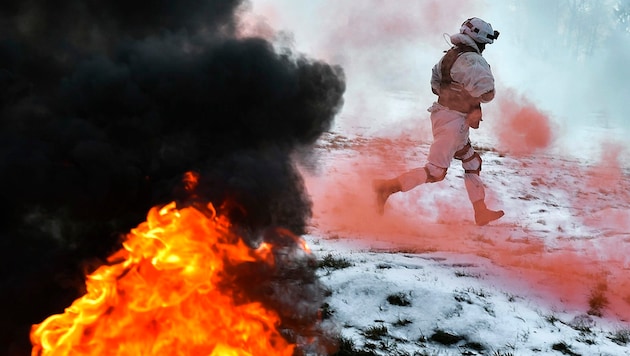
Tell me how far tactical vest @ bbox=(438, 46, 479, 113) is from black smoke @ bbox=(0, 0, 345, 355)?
2.87m

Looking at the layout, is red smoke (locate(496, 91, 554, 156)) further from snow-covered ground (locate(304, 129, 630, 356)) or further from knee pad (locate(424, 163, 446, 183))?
knee pad (locate(424, 163, 446, 183))

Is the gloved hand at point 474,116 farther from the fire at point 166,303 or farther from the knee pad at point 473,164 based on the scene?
the fire at point 166,303

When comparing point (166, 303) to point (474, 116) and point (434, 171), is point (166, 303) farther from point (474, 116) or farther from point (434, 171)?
point (474, 116)

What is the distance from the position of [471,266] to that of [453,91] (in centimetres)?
227

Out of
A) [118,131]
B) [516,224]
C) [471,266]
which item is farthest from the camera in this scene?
[516,224]

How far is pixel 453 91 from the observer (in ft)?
22.4

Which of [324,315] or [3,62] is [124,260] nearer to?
[3,62]

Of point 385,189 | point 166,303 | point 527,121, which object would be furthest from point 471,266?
point 527,121

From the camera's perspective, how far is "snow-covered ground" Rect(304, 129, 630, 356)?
4.58m

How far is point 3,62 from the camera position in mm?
3607

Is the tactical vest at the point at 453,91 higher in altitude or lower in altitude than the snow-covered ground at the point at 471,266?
higher

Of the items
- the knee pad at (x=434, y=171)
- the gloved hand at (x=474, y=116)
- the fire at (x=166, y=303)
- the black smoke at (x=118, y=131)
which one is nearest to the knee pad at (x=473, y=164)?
the knee pad at (x=434, y=171)

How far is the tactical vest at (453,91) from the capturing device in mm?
6617

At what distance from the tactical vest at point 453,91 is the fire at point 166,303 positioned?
411 cm
